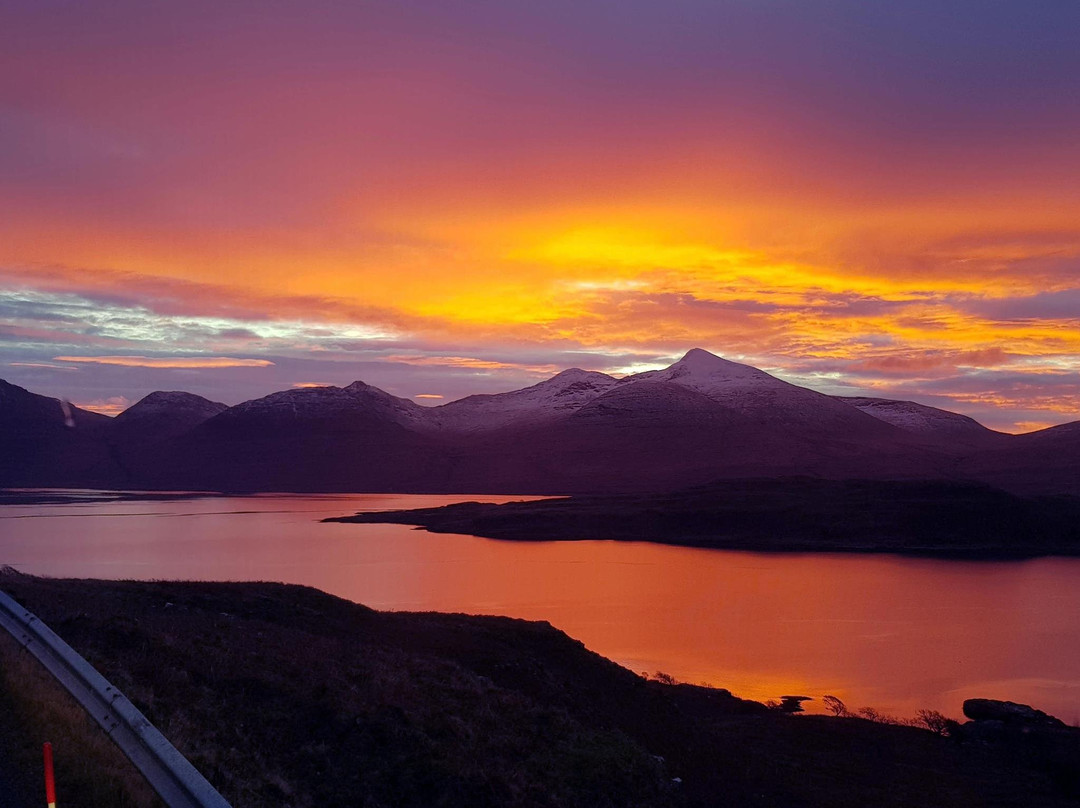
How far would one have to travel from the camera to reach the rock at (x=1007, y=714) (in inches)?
1014

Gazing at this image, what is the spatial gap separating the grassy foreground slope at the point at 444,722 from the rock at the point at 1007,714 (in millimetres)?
3094

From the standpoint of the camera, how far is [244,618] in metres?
23.1

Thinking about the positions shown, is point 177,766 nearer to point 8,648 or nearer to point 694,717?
point 8,648

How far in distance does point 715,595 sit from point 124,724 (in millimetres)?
53060

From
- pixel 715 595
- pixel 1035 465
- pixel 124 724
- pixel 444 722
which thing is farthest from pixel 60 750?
pixel 1035 465

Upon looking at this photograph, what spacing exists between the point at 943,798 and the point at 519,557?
62.8m

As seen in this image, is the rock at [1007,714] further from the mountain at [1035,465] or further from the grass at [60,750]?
the mountain at [1035,465]

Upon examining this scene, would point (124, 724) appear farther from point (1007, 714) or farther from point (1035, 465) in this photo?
point (1035, 465)

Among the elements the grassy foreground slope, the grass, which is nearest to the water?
the grassy foreground slope

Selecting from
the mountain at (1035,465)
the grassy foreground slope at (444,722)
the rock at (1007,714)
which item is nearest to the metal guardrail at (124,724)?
the grassy foreground slope at (444,722)

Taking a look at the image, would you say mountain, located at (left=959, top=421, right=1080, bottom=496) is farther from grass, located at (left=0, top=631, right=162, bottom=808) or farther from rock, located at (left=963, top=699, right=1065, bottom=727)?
grass, located at (left=0, top=631, right=162, bottom=808)

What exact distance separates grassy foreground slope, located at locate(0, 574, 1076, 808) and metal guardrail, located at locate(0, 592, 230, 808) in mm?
664

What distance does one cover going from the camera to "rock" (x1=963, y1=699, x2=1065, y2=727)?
25750mm

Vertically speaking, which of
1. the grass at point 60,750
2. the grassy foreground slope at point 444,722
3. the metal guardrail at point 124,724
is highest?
the metal guardrail at point 124,724
